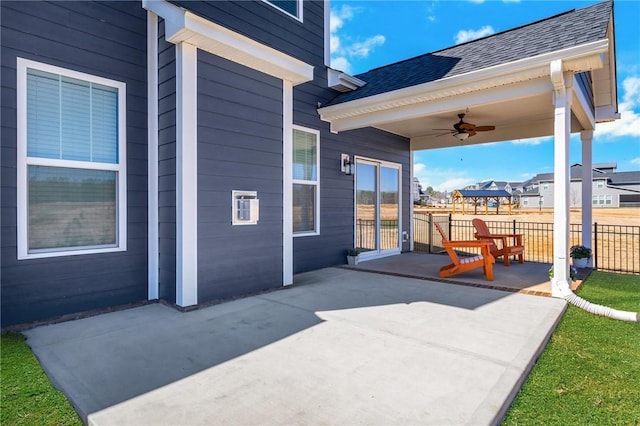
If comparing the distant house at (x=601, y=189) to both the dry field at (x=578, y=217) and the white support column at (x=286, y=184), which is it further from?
the white support column at (x=286, y=184)

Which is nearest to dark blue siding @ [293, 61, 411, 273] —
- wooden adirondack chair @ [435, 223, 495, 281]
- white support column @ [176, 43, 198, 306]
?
wooden adirondack chair @ [435, 223, 495, 281]

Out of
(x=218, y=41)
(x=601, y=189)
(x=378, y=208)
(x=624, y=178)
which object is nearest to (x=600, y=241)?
(x=378, y=208)

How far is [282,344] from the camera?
2867mm

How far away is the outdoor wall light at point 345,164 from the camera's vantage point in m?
6.74

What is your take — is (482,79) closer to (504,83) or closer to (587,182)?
(504,83)

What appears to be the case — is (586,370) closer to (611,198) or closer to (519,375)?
(519,375)

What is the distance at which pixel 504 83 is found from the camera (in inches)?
185

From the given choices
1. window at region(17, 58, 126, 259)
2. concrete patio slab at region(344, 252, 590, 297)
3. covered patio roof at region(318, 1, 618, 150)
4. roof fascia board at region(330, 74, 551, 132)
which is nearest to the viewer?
window at region(17, 58, 126, 259)

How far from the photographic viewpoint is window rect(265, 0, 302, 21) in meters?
5.60

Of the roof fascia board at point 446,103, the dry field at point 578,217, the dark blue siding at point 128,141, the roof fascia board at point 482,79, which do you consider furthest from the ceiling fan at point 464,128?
the dry field at point 578,217

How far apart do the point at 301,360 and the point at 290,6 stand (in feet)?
18.3

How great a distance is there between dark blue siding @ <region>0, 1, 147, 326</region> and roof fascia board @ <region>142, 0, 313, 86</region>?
1.81 feet

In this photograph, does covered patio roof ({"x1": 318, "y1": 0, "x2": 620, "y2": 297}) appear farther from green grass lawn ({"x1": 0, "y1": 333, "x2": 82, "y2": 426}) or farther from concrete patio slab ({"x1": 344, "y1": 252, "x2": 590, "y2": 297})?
green grass lawn ({"x1": 0, "y1": 333, "x2": 82, "y2": 426})

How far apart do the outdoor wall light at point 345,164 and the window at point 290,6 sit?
2489 millimetres
